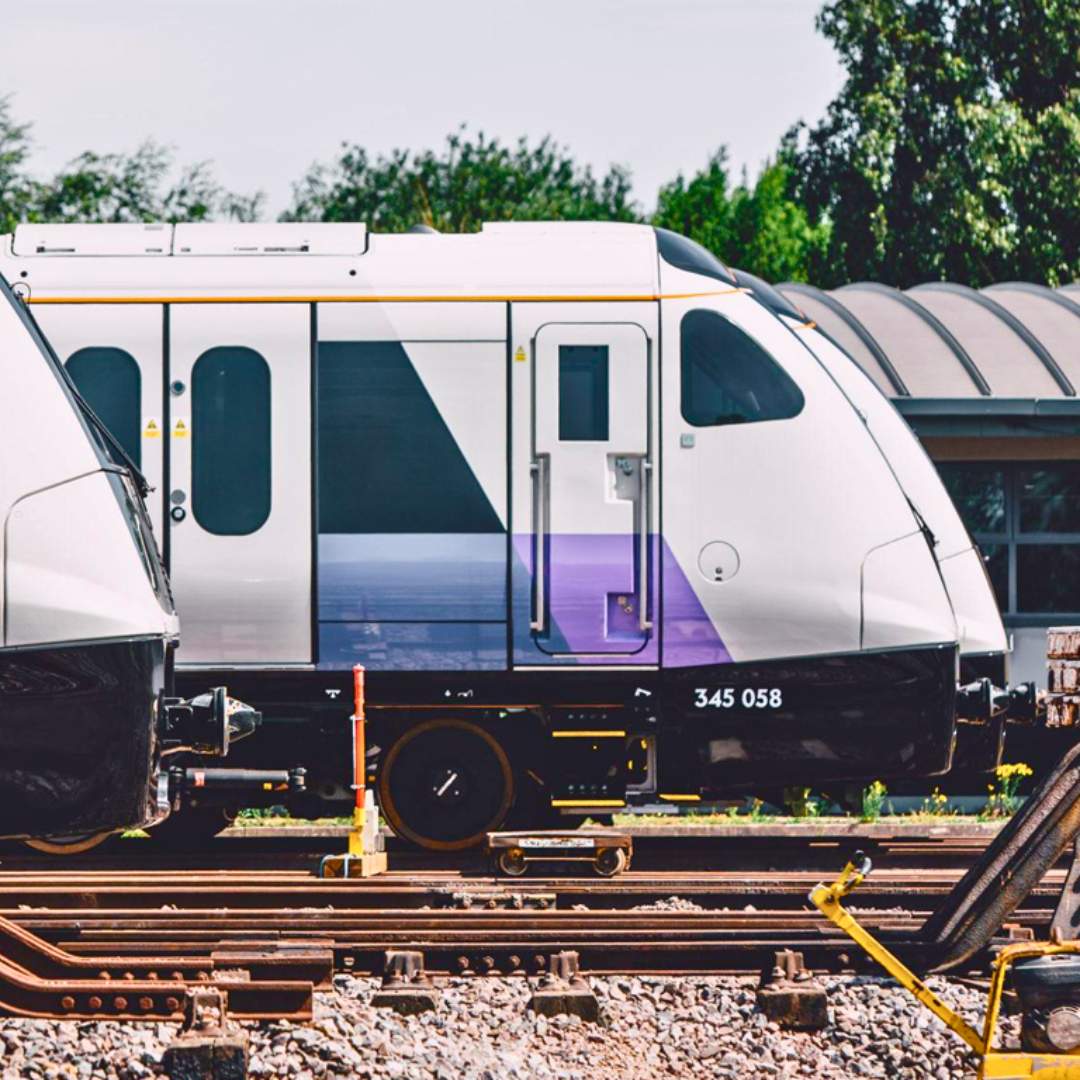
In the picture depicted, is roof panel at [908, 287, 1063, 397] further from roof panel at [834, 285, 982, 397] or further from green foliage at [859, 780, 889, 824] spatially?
green foliage at [859, 780, 889, 824]

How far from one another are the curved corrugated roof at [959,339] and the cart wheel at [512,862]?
18.4 ft

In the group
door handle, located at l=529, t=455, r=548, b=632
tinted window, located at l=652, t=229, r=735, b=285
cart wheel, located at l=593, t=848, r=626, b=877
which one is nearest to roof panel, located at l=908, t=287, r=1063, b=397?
tinted window, located at l=652, t=229, r=735, b=285

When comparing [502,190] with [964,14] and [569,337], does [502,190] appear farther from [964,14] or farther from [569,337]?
[569,337]

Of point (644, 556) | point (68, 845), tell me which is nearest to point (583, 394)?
point (644, 556)

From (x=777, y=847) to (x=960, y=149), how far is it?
25.1m

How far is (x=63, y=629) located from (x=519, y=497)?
4.01 metres

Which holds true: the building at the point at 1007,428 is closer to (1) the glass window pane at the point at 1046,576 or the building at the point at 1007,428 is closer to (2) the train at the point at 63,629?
(1) the glass window pane at the point at 1046,576

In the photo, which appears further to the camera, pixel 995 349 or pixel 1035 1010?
pixel 995 349

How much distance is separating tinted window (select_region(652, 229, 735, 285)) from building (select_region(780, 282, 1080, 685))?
4.15 metres

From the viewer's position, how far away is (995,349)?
15.7 m

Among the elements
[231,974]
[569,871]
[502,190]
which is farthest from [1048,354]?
[502,190]

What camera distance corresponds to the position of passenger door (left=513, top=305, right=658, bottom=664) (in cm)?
1066

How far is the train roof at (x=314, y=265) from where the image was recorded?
426 inches

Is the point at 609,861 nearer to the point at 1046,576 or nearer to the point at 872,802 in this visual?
the point at 872,802
